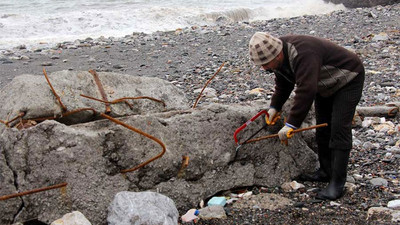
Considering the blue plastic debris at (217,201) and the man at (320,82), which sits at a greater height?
the man at (320,82)

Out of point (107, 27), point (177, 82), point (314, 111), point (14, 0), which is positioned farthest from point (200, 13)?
point (314, 111)

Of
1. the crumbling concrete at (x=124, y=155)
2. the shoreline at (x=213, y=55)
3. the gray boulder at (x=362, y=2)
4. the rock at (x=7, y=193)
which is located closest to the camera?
the rock at (x=7, y=193)

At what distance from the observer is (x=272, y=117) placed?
170 inches

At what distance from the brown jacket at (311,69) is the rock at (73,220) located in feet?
6.03

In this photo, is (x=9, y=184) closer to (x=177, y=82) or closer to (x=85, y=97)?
(x=85, y=97)

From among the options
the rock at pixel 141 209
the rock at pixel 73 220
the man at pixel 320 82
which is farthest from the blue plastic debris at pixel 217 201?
the rock at pixel 73 220

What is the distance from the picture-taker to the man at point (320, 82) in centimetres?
369

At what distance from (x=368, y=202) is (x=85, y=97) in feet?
8.98

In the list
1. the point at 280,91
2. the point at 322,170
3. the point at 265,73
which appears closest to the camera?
the point at 280,91

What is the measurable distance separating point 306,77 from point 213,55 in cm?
761

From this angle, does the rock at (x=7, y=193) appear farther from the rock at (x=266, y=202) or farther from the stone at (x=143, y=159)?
the rock at (x=266, y=202)

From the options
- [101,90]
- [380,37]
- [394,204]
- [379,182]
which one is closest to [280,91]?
[379,182]

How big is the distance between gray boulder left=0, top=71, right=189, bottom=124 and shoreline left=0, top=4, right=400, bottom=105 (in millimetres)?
2866

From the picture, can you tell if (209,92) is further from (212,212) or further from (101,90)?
(212,212)
